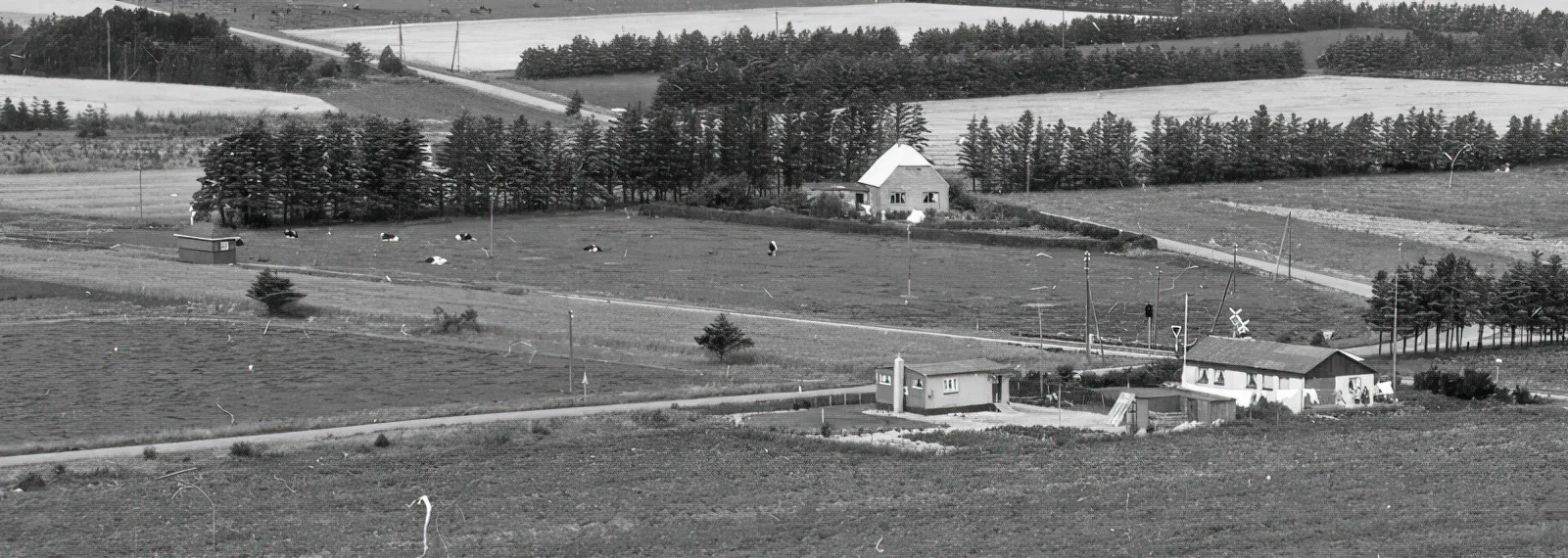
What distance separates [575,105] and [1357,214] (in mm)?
53555

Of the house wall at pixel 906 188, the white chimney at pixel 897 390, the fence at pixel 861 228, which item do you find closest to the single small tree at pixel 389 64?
the fence at pixel 861 228

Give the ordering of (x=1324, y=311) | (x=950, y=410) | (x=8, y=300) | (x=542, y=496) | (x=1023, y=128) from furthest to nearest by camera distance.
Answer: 1. (x=1023, y=128)
2. (x=1324, y=311)
3. (x=8, y=300)
4. (x=950, y=410)
5. (x=542, y=496)

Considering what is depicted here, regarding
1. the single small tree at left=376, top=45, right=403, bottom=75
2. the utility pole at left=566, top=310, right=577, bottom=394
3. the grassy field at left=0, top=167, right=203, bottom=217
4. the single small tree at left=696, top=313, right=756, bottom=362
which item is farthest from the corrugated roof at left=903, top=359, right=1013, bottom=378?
the single small tree at left=376, top=45, right=403, bottom=75

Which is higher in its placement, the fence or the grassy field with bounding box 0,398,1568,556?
the fence

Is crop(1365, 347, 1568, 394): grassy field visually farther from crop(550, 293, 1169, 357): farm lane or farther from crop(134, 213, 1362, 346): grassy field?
crop(550, 293, 1169, 357): farm lane

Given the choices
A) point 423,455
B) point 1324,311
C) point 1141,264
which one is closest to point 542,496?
point 423,455

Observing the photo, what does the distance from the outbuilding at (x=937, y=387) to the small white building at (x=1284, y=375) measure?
20.4 ft

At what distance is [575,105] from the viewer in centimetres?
11381

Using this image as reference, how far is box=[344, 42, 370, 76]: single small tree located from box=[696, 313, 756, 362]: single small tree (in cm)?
8275

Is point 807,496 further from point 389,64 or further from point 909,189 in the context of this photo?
point 389,64

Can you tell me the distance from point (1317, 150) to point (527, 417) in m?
70.5

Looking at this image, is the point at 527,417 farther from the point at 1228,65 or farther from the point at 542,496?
the point at 1228,65

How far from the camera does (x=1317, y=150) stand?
323ft

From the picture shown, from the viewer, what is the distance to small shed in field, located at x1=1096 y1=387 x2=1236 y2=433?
4012 centimetres
